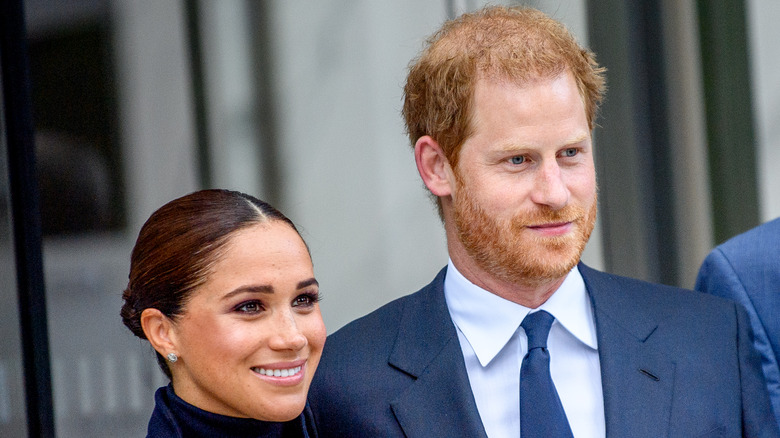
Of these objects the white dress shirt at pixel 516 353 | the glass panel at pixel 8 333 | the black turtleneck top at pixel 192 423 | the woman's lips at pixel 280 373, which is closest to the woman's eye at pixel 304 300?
the woman's lips at pixel 280 373

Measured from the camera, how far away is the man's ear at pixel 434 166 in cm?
251

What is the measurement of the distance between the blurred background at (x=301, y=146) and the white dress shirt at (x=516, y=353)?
1584 mm

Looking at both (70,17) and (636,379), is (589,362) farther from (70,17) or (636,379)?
(70,17)

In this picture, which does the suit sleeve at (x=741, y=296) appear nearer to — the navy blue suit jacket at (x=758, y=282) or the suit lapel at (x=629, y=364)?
the navy blue suit jacket at (x=758, y=282)

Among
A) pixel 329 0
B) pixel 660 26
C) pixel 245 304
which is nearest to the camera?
pixel 245 304

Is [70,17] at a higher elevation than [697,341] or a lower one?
higher

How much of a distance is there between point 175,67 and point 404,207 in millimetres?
1083

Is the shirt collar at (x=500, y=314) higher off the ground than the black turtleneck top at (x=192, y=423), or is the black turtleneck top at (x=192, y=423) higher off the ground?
the shirt collar at (x=500, y=314)

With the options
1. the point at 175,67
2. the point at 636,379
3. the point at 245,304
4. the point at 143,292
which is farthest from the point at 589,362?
the point at 175,67

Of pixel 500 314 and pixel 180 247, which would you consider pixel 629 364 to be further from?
pixel 180 247

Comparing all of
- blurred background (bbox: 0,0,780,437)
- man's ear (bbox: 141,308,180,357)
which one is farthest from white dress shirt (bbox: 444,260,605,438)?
blurred background (bbox: 0,0,780,437)

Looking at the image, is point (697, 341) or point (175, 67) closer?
point (697, 341)

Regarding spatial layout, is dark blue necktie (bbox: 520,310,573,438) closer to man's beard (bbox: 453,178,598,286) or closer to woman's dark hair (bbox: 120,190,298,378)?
man's beard (bbox: 453,178,598,286)

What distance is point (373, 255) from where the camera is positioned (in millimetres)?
4098
